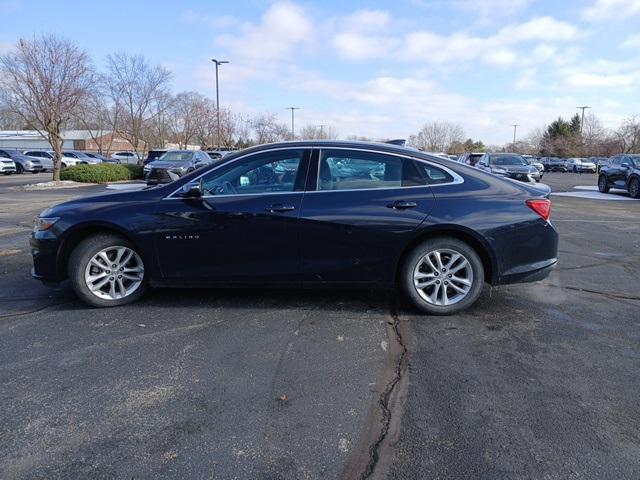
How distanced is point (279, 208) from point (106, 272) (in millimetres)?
1800

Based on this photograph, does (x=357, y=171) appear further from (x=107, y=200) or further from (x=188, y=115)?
(x=188, y=115)

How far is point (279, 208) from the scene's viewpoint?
4.62m

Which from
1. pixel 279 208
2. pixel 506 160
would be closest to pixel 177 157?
pixel 506 160

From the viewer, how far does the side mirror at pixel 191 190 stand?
184 inches

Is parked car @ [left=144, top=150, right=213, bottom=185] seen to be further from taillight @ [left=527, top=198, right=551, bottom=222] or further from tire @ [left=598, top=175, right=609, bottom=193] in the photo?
taillight @ [left=527, top=198, right=551, bottom=222]

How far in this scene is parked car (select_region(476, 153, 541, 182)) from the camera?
856 inches

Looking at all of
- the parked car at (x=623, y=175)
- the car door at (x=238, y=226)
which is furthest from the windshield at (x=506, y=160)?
the car door at (x=238, y=226)

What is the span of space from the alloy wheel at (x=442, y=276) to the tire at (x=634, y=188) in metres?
17.0

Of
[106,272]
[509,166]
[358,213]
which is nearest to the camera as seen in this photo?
[358,213]

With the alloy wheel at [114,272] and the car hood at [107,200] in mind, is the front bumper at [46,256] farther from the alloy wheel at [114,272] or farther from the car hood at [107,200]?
the alloy wheel at [114,272]

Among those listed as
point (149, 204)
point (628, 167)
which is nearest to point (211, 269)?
point (149, 204)

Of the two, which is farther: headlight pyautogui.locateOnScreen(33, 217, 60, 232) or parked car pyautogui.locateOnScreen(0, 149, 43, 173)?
parked car pyautogui.locateOnScreen(0, 149, 43, 173)

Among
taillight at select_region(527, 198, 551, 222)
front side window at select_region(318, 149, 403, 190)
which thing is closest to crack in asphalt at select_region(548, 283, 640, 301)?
taillight at select_region(527, 198, 551, 222)

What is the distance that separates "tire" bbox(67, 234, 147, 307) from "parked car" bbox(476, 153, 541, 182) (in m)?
18.9
